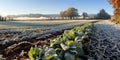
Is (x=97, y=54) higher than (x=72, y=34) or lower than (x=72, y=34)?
lower

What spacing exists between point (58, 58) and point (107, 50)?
13.4 ft

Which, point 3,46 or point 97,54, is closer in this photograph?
point 97,54

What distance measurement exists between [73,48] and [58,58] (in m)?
1.00

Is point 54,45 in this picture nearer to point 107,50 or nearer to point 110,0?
point 107,50

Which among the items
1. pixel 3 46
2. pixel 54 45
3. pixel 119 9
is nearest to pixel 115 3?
pixel 119 9

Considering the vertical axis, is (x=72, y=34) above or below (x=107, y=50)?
above

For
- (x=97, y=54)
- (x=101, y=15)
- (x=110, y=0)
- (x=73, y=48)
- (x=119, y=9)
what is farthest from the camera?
(x=101, y=15)

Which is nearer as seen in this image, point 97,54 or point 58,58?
point 58,58

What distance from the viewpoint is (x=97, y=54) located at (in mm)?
8883

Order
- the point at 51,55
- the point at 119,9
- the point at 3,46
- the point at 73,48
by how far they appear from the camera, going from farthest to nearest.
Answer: the point at 119,9 < the point at 3,46 < the point at 73,48 < the point at 51,55

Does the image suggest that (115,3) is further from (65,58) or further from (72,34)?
(65,58)

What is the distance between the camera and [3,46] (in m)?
12.2

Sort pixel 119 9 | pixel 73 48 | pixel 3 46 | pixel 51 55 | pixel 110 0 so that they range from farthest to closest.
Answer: pixel 110 0, pixel 119 9, pixel 3 46, pixel 73 48, pixel 51 55

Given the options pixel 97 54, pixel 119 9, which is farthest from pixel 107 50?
pixel 119 9
